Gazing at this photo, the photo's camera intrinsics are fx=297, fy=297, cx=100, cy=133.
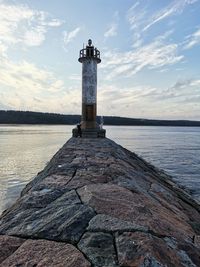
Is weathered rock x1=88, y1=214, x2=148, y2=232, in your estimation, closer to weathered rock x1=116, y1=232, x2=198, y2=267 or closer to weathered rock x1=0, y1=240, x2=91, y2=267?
weathered rock x1=116, y1=232, x2=198, y2=267

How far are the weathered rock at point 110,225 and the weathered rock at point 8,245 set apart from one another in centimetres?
62

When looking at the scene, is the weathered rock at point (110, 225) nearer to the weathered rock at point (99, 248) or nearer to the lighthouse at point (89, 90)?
the weathered rock at point (99, 248)

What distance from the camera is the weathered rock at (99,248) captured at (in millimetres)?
2111

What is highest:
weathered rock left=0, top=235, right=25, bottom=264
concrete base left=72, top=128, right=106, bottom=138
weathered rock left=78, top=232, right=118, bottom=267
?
weathered rock left=78, top=232, right=118, bottom=267

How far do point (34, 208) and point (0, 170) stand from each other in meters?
13.6

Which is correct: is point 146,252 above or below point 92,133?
above

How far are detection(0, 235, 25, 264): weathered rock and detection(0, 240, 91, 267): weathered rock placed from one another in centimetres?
6

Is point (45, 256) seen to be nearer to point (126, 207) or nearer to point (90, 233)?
point (90, 233)

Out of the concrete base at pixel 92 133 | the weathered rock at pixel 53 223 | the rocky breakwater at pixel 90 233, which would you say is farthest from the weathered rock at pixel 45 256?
the concrete base at pixel 92 133

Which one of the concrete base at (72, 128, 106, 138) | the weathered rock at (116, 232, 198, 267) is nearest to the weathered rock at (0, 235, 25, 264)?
the weathered rock at (116, 232, 198, 267)

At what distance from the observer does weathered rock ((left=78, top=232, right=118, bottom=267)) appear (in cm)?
211

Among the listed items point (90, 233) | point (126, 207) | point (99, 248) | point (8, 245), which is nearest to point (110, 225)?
point (90, 233)

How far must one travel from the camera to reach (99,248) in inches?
90.4

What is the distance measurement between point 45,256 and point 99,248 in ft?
1.35
